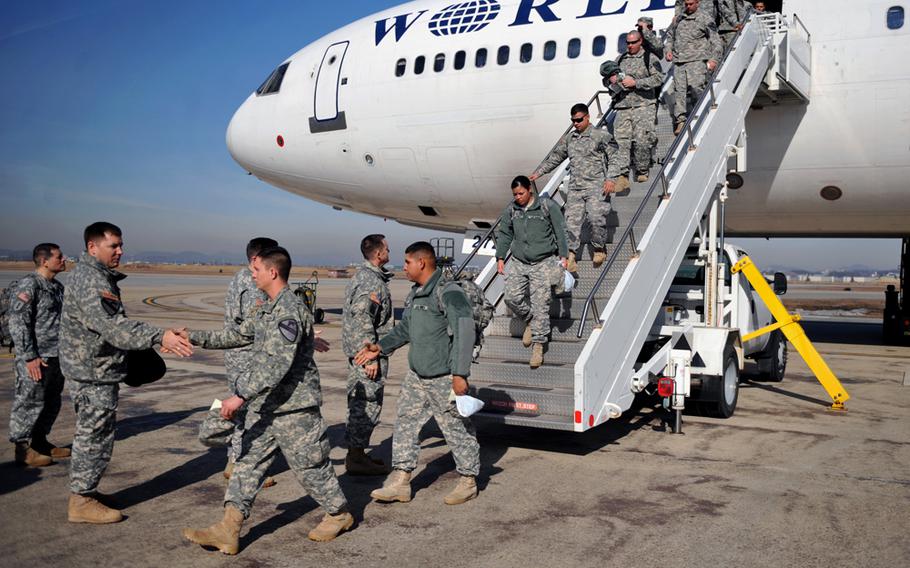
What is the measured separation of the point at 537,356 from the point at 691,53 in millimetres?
5218

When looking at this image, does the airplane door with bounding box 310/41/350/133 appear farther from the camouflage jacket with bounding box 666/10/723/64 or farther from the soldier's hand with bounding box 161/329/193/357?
the soldier's hand with bounding box 161/329/193/357

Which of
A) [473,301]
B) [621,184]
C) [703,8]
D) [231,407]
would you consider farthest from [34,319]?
[703,8]

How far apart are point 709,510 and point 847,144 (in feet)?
28.8

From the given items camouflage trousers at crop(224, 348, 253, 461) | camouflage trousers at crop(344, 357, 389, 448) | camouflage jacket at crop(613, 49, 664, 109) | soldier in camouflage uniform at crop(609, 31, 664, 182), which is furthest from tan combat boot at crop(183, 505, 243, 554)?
camouflage jacket at crop(613, 49, 664, 109)

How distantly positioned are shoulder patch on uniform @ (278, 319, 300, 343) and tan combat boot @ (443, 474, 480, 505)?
5.81 feet

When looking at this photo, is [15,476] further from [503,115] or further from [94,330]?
[503,115]

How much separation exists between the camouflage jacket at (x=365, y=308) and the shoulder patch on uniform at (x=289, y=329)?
62.6 inches

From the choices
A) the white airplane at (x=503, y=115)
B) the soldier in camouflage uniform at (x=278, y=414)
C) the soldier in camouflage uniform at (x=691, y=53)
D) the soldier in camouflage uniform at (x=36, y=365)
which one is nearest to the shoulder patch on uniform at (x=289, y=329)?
the soldier in camouflage uniform at (x=278, y=414)

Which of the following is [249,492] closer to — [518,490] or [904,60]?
[518,490]

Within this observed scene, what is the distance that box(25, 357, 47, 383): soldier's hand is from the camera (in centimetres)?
667

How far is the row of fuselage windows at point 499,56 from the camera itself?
12.9 metres

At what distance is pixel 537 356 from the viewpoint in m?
7.34

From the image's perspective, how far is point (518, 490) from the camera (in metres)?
6.00

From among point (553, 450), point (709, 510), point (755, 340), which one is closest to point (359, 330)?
point (553, 450)
